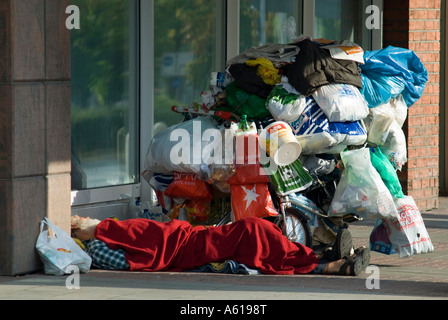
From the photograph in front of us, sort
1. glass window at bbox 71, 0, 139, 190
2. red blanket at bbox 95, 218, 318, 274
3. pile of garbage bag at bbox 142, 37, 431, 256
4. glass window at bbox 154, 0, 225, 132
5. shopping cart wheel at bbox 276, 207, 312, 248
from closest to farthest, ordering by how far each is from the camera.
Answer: red blanket at bbox 95, 218, 318, 274 → pile of garbage bag at bbox 142, 37, 431, 256 → shopping cart wheel at bbox 276, 207, 312, 248 → glass window at bbox 71, 0, 139, 190 → glass window at bbox 154, 0, 225, 132

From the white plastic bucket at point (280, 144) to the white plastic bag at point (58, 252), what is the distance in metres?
1.72

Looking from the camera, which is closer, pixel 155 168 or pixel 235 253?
pixel 235 253

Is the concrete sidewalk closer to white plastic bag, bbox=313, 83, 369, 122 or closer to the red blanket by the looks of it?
the red blanket

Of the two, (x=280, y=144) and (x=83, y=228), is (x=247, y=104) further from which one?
(x=83, y=228)

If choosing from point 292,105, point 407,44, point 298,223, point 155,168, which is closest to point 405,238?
point 298,223

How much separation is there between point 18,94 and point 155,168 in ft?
6.09

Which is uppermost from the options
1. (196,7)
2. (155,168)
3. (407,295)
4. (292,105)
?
(196,7)

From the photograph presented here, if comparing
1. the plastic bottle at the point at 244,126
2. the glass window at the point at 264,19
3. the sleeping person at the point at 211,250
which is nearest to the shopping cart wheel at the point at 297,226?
the sleeping person at the point at 211,250

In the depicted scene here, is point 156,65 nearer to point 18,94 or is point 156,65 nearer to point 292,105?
point 292,105

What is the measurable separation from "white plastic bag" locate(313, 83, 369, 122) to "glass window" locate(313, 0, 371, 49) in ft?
12.7

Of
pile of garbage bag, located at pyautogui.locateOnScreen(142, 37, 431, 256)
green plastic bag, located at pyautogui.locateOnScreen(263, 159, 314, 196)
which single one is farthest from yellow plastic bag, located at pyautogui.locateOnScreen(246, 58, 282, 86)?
green plastic bag, located at pyautogui.locateOnScreen(263, 159, 314, 196)

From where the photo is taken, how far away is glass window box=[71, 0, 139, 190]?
9508 millimetres

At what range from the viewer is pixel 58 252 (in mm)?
7719

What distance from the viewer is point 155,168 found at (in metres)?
8.98
